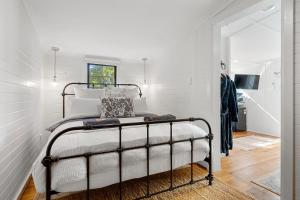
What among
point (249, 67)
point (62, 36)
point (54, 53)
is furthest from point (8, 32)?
point (249, 67)

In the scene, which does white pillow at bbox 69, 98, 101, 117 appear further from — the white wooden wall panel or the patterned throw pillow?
the white wooden wall panel

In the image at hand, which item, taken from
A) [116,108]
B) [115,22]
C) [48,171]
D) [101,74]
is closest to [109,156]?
[48,171]

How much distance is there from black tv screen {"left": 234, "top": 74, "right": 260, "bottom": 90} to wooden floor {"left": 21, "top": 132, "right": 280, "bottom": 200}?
2.09 m

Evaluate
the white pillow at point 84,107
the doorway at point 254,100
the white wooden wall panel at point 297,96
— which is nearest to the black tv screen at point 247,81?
the doorway at point 254,100

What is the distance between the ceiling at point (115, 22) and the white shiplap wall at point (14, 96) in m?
0.37

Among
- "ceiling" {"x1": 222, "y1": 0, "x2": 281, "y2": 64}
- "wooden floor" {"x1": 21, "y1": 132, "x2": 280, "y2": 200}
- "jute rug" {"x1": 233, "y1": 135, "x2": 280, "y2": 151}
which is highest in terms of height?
"ceiling" {"x1": 222, "y1": 0, "x2": 281, "y2": 64}

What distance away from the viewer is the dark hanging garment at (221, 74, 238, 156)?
2.50 m

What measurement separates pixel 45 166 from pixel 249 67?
18.6ft

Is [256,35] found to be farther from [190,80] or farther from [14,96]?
[14,96]

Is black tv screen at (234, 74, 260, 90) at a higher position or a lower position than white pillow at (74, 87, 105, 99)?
higher

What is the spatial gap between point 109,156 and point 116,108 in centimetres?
133

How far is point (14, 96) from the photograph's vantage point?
1589mm

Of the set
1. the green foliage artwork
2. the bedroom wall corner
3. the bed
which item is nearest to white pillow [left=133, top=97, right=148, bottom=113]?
the bedroom wall corner

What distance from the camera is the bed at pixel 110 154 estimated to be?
1182mm
